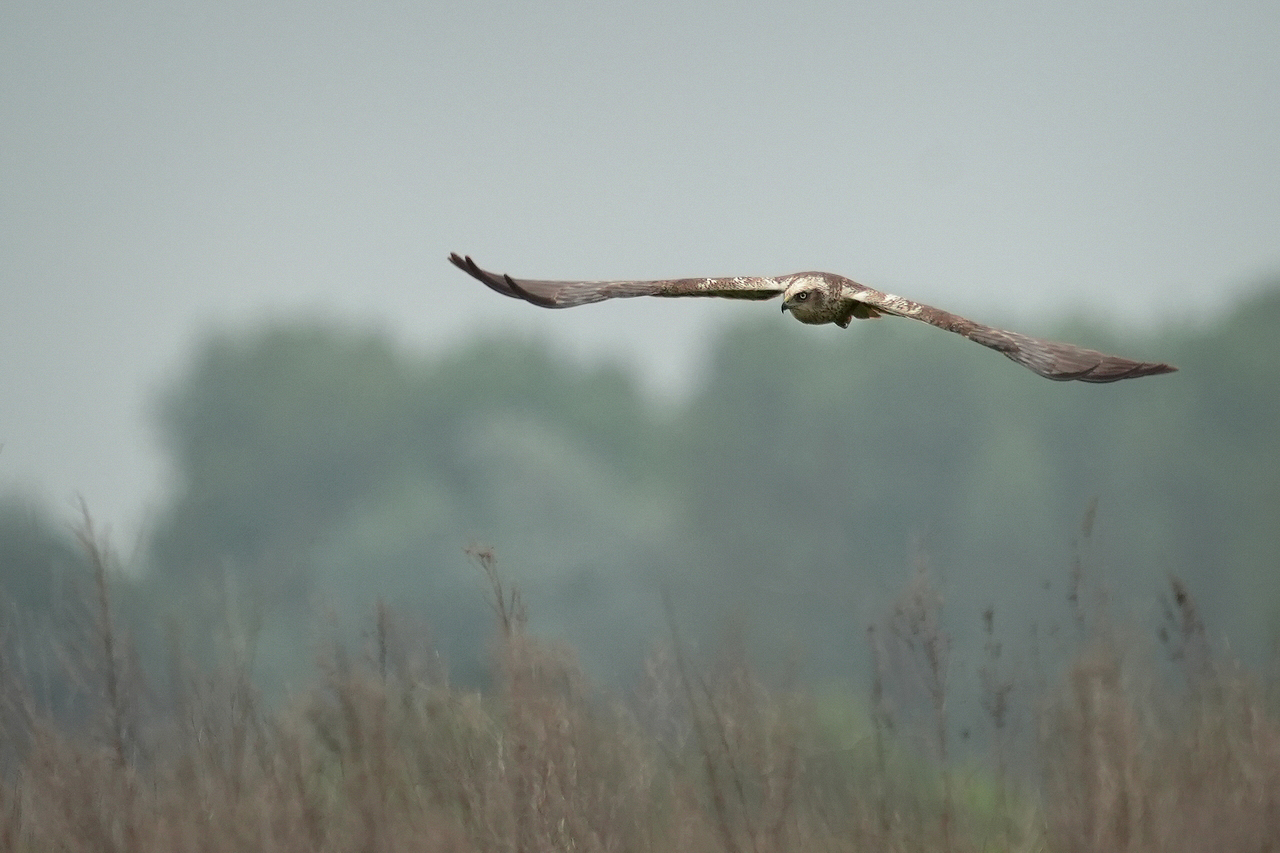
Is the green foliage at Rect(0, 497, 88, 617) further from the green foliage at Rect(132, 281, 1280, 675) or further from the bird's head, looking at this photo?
the green foliage at Rect(132, 281, 1280, 675)

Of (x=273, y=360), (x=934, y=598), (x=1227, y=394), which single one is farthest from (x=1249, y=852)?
(x=273, y=360)

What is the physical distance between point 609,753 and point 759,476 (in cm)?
Answer: 2542

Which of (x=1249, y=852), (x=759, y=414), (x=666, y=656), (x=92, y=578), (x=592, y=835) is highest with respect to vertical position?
(x=759, y=414)

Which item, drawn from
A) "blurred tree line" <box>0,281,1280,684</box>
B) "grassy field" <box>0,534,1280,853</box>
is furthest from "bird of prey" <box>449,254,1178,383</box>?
"blurred tree line" <box>0,281,1280,684</box>

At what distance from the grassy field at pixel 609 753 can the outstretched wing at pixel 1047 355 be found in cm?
87

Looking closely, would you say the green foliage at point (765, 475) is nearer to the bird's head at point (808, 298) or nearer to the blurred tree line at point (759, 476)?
the blurred tree line at point (759, 476)

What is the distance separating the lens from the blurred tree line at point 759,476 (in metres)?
27.4

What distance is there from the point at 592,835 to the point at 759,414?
2905cm

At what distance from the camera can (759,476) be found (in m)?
30.4

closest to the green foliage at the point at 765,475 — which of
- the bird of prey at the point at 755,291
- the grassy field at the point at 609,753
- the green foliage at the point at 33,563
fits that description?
the green foliage at the point at 33,563

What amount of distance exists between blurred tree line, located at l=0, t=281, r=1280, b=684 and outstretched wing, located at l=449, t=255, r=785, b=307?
17.1 metres

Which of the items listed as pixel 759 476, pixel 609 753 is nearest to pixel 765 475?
pixel 759 476

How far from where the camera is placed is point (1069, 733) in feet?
15.6

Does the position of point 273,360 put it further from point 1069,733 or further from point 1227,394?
point 1069,733
